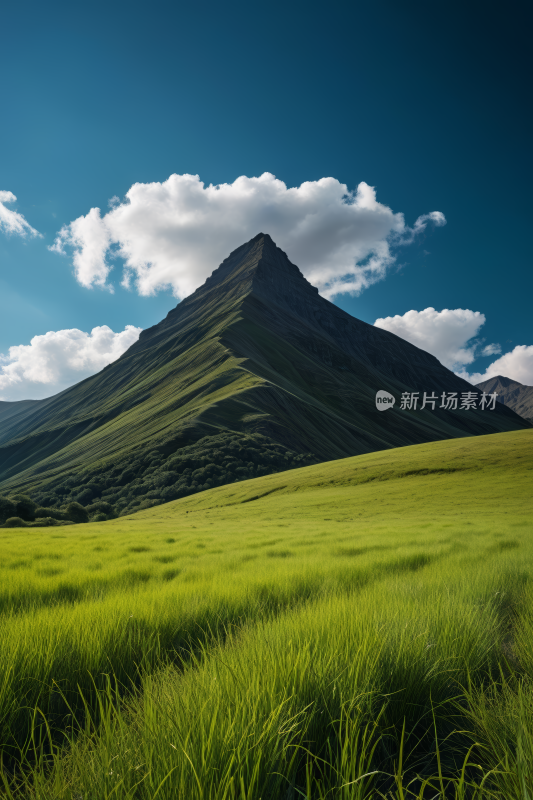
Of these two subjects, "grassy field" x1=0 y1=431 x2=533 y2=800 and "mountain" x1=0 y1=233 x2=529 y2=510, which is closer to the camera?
"grassy field" x1=0 y1=431 x2=533 y2=800

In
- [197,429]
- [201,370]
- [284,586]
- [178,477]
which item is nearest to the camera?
[284,586]

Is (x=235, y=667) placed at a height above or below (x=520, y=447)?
above

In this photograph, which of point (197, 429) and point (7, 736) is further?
point (197, 429)

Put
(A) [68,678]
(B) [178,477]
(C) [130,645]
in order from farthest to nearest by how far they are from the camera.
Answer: (B) [178,477]
(C) [130,645]
(A) [68,678]

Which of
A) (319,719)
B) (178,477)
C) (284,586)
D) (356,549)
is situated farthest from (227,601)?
(178,477)

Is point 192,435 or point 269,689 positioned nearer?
point 269,689

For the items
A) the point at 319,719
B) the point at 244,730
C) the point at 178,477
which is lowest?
the point at 178,477

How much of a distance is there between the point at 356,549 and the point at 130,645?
809 centimetres

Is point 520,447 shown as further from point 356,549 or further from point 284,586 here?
point 284,586

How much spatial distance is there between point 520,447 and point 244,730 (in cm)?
6181

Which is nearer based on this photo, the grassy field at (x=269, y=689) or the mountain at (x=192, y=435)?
the grassy field at (x=269, y=689)

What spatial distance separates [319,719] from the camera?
1767 millimetres

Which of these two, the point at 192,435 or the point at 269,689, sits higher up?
the point at 269,689

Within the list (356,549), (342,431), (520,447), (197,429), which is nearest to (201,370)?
(197,429)
